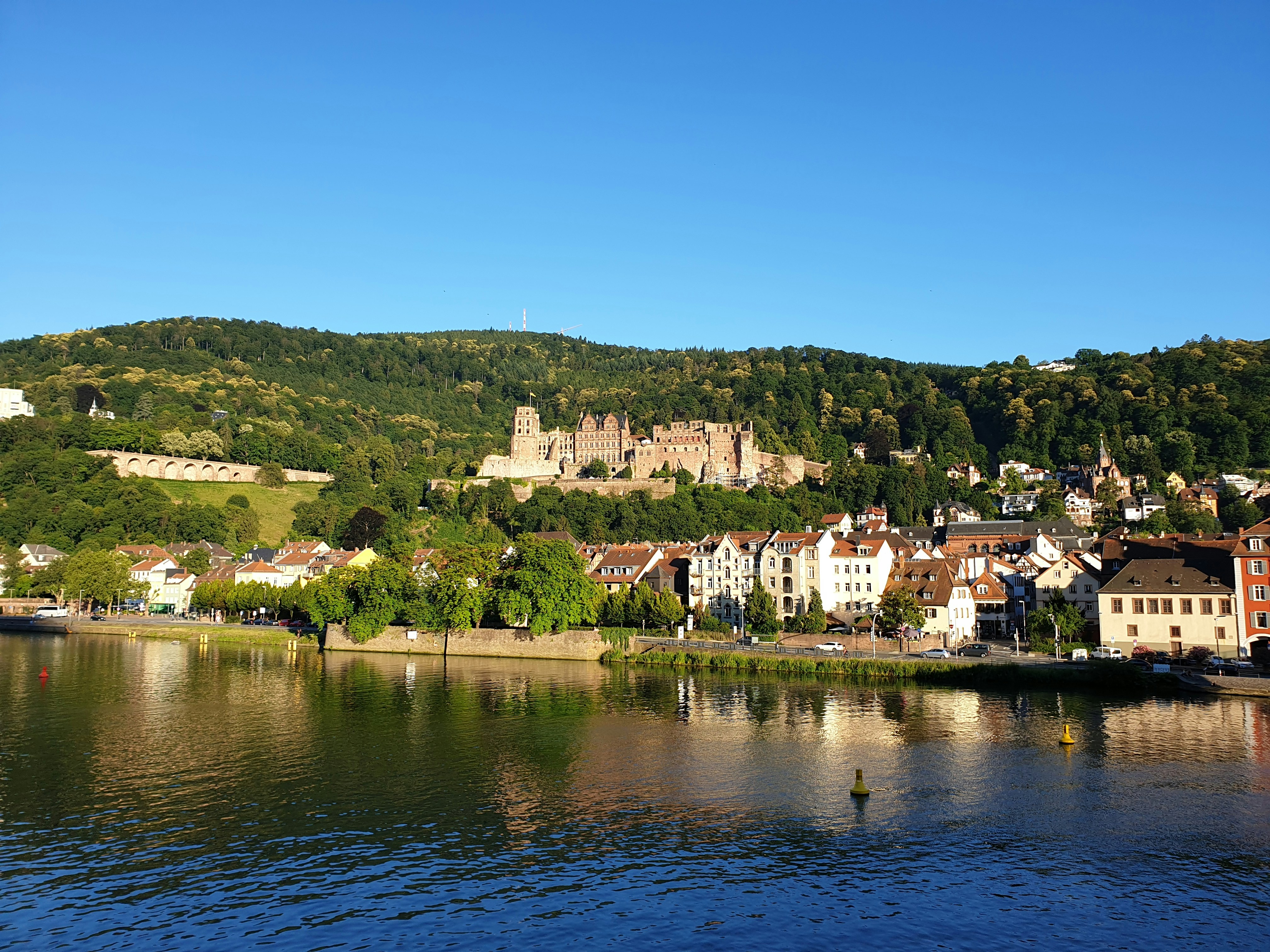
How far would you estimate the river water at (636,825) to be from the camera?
68.4 feet

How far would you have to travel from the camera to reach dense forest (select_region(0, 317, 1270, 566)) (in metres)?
120

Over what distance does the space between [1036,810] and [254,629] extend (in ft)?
228

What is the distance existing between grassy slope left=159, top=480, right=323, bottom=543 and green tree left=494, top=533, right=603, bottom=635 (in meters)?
68.7

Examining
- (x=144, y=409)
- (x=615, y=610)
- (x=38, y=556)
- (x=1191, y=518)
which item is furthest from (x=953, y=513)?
(x=144, y=409)

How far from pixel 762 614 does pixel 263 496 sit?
316ft

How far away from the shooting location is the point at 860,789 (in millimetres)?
29875

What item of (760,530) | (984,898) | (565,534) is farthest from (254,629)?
(984,898)

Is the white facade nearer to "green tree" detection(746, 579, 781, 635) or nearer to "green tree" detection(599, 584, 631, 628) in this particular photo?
"green tree" detection(599, 584, 631, 628)

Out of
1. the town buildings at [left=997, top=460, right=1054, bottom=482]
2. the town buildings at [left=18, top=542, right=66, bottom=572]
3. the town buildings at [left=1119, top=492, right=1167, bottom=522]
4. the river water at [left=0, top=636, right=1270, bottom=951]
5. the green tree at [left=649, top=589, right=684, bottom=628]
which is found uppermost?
the town buildings at [left=997, top=460, right=1054, bottom=482]

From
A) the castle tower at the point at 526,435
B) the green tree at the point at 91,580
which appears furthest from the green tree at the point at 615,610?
the castle tower at the point at 526,435

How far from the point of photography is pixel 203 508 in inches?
4889

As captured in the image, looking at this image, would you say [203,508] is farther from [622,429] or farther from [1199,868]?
[1199,868]

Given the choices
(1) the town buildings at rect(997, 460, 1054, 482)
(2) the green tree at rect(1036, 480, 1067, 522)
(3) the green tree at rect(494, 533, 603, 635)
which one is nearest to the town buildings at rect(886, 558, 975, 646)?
(3) the green tree at rect(494, 533, 603, 635)

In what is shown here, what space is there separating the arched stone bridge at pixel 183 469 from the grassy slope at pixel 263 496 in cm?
228
